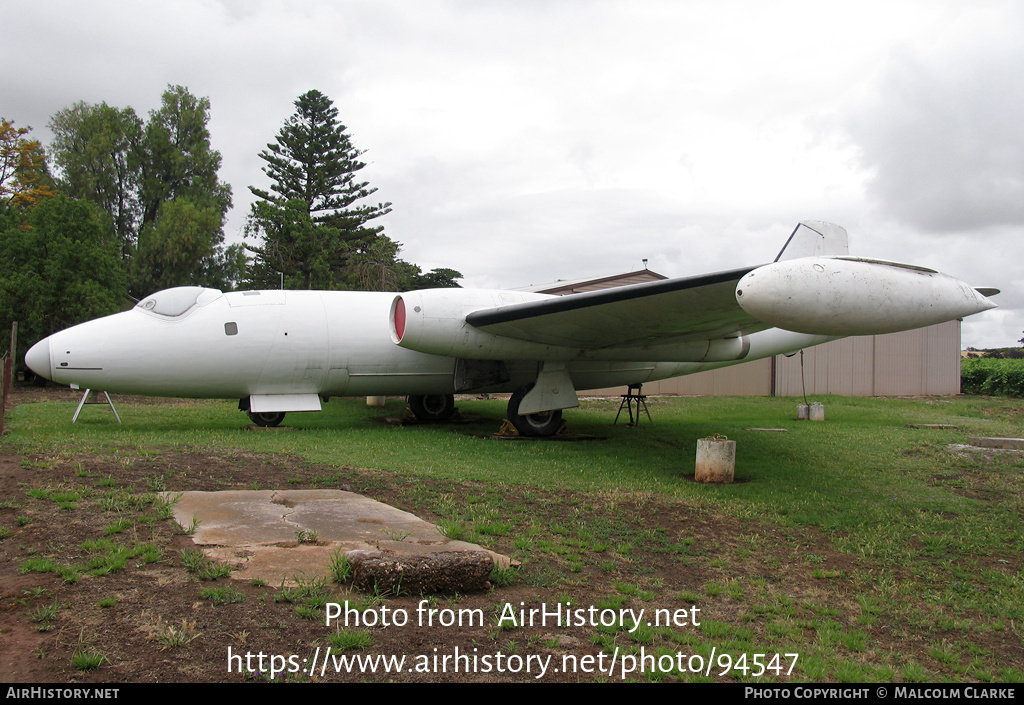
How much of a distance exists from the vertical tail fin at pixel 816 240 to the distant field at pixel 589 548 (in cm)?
339

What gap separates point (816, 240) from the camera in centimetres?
1093

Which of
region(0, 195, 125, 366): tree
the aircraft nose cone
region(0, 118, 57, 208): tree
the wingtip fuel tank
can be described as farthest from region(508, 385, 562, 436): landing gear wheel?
region(0, 118, 57, 208): tree

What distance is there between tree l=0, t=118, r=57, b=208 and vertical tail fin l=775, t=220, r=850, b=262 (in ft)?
121

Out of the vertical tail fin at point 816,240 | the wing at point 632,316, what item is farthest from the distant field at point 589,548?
the vertical tail fin at point 816,240

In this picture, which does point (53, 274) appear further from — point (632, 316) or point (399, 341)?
point (632, 316)

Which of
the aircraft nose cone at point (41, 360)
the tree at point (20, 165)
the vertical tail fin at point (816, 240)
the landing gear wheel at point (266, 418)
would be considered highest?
the tree at point (20, 165)

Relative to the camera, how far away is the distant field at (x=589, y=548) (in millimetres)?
3289

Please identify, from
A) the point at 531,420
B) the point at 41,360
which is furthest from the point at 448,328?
the point at 41,360

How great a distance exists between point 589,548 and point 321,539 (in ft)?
6.89

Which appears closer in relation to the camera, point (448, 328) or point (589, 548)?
point (589, 548)

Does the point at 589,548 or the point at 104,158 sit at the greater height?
the point at 104,158

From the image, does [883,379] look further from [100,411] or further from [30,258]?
[30,258]

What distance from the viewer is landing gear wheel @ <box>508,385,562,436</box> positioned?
12.0 m

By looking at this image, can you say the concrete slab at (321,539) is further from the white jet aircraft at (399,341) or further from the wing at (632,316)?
the white jet aircraft at (399,341)
